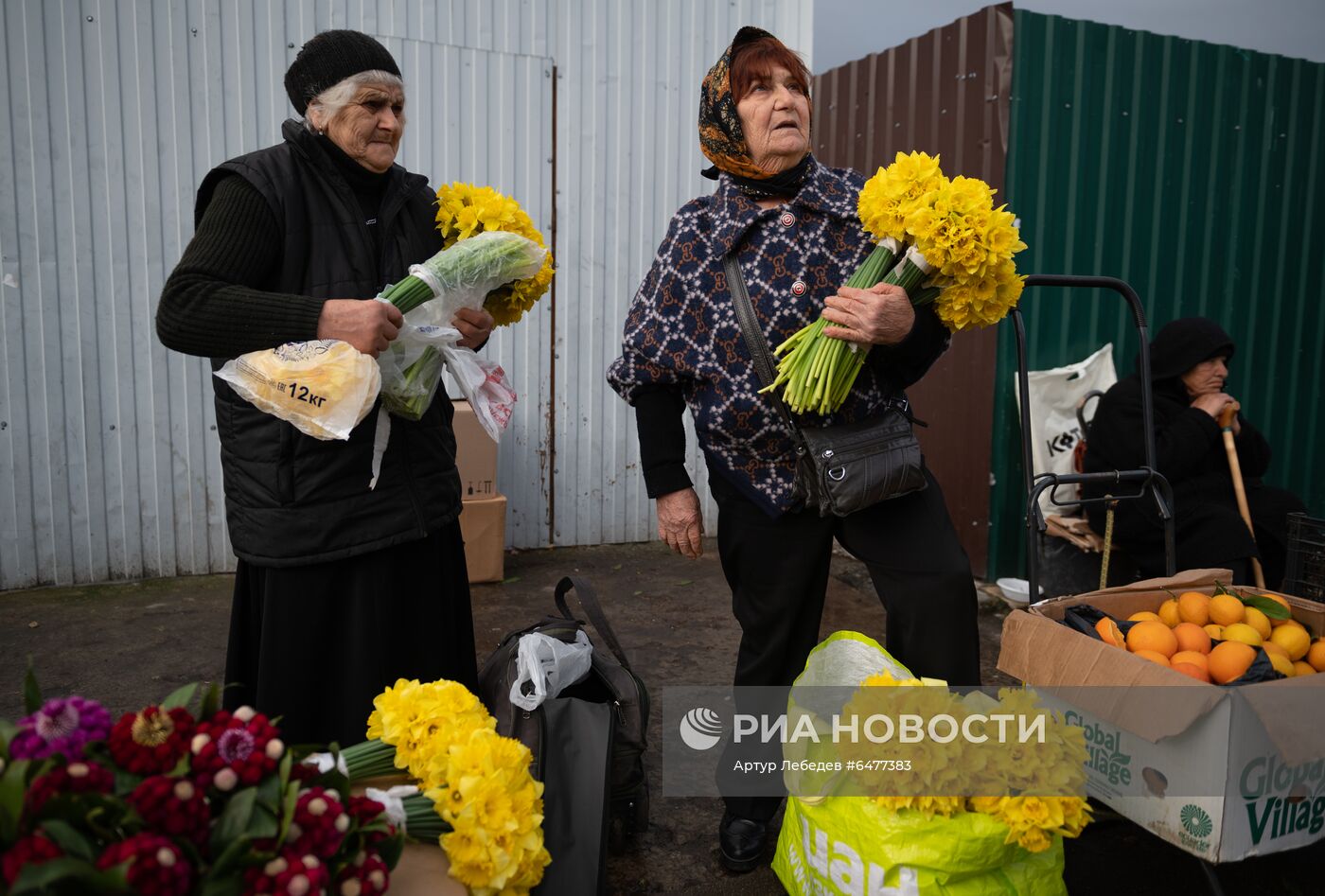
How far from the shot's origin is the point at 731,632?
4.64m

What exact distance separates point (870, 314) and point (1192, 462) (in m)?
2.67

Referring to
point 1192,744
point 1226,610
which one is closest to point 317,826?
point 1192,744

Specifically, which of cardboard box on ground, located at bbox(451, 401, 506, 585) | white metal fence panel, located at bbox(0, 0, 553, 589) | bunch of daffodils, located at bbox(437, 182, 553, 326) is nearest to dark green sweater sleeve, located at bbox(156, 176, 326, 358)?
bunch of daffodils, located at bbox(437, 182, 553, 326)

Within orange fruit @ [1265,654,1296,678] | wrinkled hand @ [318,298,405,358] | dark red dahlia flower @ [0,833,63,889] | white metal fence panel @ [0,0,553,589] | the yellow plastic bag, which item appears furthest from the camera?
white metal fence panel @ [0,0,553,589]

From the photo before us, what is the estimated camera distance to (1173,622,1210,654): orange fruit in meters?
2.39

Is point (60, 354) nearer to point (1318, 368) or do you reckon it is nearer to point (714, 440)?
point (714, 440)

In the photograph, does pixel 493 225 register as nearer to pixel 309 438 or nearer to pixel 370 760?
pixel 309 438

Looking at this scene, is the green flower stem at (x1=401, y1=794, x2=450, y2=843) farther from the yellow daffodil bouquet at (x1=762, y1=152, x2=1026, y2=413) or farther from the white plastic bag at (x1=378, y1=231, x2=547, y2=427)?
the yellow daffodil bouquet at (x1=762, y1=152, x2=1026, y2=413)

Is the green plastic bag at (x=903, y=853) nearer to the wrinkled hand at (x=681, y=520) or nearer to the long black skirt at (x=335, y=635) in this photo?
the wrinkled hand at (x=681, y=520)

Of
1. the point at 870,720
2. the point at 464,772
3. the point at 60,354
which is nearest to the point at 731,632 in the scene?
the point at 870,720

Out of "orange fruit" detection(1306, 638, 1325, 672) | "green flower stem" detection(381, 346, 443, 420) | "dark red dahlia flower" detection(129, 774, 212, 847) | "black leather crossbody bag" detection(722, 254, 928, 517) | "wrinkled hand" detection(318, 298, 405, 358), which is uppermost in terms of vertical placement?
"wrinkled hand" detection(318, 298, 405, 358)

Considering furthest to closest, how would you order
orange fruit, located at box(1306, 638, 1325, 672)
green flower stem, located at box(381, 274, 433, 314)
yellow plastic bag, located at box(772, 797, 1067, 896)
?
orange fruit, located at box(1306, 638, 1325, 672) < green flower stem, located at box(381, 274, 433, 314) < yellow plastic bag, located at box(772, 797, 1067, 896)

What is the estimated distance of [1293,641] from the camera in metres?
2.49

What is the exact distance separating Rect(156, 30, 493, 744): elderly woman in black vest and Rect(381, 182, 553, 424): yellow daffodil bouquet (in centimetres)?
8
